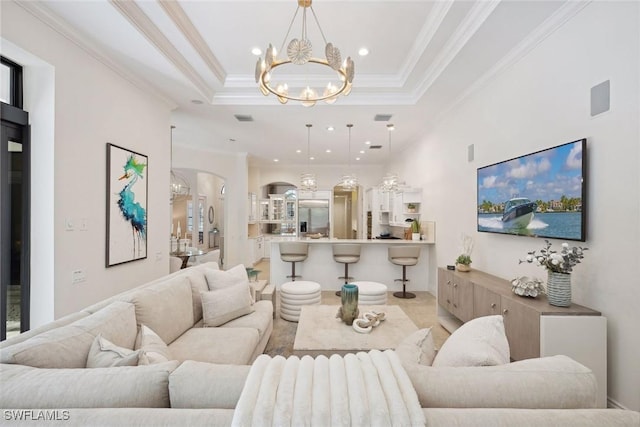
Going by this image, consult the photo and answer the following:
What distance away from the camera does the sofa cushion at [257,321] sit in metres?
2.73

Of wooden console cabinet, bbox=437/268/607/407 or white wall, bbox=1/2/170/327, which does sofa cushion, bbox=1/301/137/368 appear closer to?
white wall, bbox=1/2/170/327

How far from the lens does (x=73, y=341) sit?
140 cm

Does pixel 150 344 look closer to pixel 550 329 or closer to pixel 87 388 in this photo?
pixel 87 388

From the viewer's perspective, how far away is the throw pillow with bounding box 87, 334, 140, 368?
4.22ft

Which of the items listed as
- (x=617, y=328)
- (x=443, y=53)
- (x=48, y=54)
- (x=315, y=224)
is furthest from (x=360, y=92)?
(x=315, y=224)

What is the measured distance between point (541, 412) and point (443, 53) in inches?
133

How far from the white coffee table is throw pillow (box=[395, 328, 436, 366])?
2.52 feet

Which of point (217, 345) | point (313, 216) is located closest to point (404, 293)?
point (217, 345)

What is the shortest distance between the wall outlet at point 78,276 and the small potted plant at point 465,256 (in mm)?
4091

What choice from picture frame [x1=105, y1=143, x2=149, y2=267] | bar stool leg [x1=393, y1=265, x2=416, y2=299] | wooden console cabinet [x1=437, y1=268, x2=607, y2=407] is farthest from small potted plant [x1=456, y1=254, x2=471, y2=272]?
picture frame [x1=105, y1=143, x2=149, y2=267]

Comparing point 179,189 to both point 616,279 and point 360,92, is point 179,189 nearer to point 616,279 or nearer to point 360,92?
point 360,92

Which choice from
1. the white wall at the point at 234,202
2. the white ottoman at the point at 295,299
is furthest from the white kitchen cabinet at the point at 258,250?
the white ottoman at the point at 295,299

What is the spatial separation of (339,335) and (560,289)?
5.64 feet

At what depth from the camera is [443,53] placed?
3.22 metres
